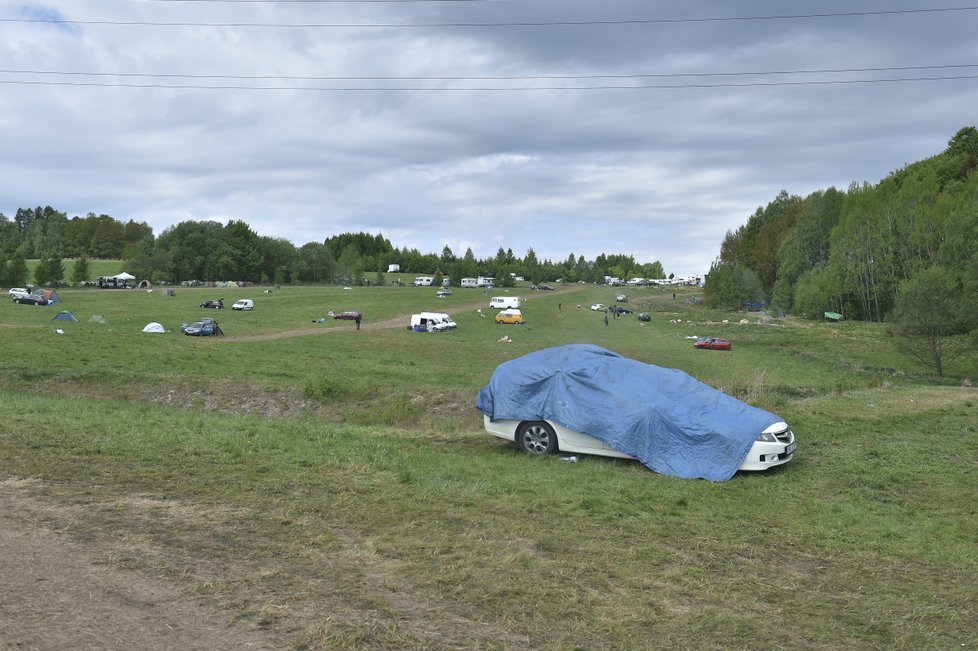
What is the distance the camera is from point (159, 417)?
593 inches

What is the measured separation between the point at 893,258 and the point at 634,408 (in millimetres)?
91470

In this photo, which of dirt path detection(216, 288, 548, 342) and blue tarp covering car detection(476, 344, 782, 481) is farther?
dirt path detection(216, 288, 548, 342)

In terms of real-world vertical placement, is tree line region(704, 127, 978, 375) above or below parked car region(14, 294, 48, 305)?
above

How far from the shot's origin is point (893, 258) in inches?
3585

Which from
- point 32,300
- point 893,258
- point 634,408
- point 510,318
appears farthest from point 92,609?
point 893,258

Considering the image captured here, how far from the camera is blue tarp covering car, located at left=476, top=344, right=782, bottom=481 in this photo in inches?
488

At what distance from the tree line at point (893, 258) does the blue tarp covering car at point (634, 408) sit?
3980 centimetres

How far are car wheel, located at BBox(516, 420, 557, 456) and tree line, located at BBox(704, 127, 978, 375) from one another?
41.1 metres

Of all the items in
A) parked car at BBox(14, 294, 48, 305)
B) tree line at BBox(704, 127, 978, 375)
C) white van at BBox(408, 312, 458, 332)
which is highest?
tree line at BBox(704, 127, 978, 375)

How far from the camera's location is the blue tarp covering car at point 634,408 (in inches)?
488

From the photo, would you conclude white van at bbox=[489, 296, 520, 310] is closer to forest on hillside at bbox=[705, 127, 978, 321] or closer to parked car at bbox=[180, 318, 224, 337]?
forest on hillside at bbox=[705, 127, 978, 321]

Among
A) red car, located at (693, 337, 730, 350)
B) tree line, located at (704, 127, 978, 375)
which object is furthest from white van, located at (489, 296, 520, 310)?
tree line, located at (704, 127, 978, 375)

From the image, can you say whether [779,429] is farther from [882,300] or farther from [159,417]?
[882,300]

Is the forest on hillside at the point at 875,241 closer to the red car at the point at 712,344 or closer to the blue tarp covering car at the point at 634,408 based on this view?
the red car at the point at 712,344
